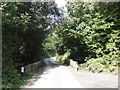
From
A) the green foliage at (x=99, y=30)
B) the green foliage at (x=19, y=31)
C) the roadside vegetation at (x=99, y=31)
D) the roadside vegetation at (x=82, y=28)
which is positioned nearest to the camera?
the green foliage at (x=19, y=31)

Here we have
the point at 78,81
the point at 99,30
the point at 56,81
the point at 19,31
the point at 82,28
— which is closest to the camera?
the point at 78,81

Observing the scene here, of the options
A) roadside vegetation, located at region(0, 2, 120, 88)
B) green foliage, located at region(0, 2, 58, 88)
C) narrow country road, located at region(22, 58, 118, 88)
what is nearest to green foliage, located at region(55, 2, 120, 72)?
roadside vegetation, located at region(0, 2, 120, 88)

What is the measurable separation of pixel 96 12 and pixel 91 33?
2180mm

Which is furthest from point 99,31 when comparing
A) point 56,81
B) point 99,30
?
point 56,81

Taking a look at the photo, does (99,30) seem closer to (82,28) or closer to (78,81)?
(82,28)

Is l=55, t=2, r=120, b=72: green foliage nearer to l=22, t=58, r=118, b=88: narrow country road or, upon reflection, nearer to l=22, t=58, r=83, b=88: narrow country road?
l=22, t=58, r=118, b=88: narrow country road

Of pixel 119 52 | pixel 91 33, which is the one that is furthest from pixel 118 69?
pixel 91 33

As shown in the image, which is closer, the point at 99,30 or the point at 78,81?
the point at 78,81

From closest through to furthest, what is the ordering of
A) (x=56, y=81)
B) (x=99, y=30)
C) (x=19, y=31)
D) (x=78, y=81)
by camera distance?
(x=78, y=81) → (x=56, y=81) → (x=19, y=31) → (x=99, y=30)

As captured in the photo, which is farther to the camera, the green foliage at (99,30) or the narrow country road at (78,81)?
the green foliage at (99,30)

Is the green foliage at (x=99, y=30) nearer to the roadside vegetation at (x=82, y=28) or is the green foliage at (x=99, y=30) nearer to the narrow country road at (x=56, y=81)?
the roadside vegetation at (x=82, y=28)

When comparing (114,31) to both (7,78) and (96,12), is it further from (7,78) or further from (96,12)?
(7,78)

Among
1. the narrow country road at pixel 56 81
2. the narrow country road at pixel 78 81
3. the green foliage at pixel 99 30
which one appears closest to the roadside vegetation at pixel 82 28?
the green foliage at pixel 99 30

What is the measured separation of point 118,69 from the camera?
20.9 m
